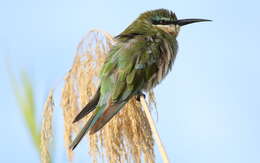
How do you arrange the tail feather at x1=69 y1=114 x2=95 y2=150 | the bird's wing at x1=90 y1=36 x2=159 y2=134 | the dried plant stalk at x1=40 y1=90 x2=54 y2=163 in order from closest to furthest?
the dried plant stalk at x1=40 y1=90 x2=54 y2=163, the tail feather at x1=69 y1=114 x2=95 y2=150, the bird's wing at x1=90 y1=36 x2=159 y2=134

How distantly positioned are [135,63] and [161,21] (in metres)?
0.76

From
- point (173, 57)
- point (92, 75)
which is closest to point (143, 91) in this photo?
point (173, 57)

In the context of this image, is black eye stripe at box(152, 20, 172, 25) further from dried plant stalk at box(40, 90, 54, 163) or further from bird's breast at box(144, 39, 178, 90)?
dried plant stalk at box(40, 90, 54, 163)

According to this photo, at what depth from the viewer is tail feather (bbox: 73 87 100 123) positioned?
2450 mm

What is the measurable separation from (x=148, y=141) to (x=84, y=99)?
1.45ft

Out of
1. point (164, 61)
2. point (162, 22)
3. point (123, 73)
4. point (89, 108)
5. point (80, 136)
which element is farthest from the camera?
point (162, 22)

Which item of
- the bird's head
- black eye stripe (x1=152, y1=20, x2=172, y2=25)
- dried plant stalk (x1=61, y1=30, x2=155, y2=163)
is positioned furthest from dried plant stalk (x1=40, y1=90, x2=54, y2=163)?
black eye stripe (x1=152, y1=20, x2=172, y2=25)

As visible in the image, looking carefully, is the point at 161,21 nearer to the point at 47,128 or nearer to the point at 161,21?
the point at 161,21

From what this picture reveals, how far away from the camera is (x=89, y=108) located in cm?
259

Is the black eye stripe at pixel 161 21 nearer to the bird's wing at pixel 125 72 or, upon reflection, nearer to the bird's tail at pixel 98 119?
the bird's wing at pixel 125 72

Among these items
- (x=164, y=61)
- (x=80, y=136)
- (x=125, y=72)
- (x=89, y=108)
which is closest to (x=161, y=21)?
(x=164, y=61)

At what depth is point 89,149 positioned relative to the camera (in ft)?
7.77

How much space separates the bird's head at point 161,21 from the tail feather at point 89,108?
3.47 ft

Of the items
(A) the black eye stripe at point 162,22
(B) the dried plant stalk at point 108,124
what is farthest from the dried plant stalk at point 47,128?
(A) the black eye stripe at point 162,22
